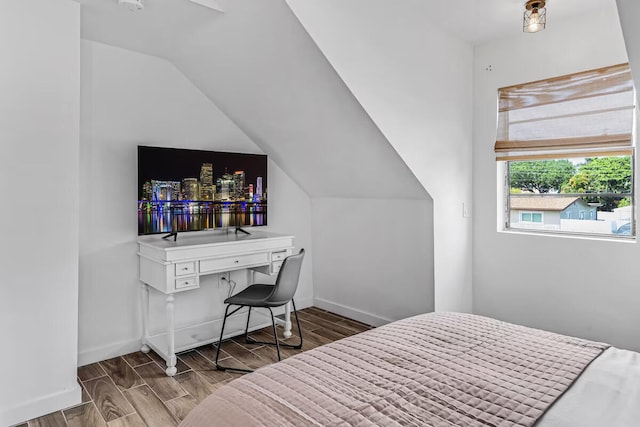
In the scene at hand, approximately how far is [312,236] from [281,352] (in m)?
1.46

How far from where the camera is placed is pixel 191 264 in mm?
2887

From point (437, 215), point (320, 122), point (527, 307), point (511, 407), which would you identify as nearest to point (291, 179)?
point (320, 122)

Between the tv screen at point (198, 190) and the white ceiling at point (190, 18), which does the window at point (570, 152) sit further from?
the tv screen at point (198, 190)

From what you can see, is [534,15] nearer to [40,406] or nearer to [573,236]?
[573,236]

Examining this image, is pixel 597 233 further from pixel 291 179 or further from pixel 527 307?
pixel 291 179

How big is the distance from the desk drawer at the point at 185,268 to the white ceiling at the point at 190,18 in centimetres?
160

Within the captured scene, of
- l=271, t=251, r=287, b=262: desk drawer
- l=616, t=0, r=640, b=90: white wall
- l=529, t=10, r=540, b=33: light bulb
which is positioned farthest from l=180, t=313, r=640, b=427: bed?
l=529, t=10, r=540, b=33: light bulb

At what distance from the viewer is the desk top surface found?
9.71 feet

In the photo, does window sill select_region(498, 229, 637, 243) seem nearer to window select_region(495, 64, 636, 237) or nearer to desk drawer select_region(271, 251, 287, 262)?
window select_region(495, 64, 636, 237)

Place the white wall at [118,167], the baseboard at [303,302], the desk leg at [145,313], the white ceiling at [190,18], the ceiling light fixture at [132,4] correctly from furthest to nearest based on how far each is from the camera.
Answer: the baseboard at [303,302]
the desk leg at [145,313]
the white wall at [118,167]
the white ceiling at [190,18]
the ceiling light fixture at [132,4]

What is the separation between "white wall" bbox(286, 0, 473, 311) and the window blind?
0.34m

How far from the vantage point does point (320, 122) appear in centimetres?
310

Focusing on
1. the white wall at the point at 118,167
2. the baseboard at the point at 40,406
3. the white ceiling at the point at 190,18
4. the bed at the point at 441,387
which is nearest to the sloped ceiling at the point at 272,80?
the white ceiling at the point at 190,18

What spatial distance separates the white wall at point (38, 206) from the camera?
2.19 metres
